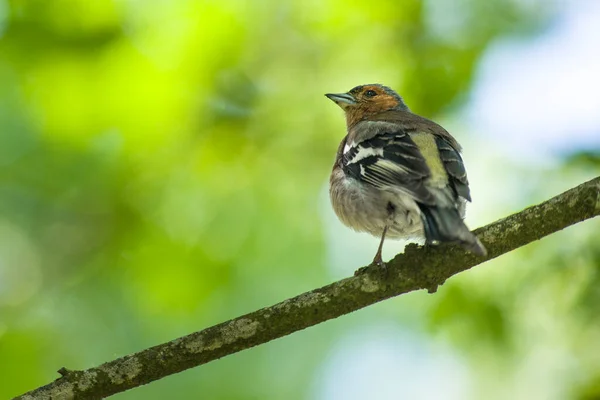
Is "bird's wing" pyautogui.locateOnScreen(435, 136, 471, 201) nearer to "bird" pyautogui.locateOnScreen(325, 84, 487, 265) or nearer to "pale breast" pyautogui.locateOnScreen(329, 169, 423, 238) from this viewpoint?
"bird" pyautogui.locateOnScreen(325, 84, 487, 265)

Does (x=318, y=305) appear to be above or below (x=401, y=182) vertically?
below

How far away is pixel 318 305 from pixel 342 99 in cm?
401

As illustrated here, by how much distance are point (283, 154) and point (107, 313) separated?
2.64m

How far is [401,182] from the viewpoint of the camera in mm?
5520

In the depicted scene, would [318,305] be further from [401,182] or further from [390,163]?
[390,163]

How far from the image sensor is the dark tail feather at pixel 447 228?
4438mm

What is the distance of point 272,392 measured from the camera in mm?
9195

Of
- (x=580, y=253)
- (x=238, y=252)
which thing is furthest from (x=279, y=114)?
(x=580, y=253)

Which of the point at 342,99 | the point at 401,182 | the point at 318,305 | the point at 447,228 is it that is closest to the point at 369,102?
the point at 342,99

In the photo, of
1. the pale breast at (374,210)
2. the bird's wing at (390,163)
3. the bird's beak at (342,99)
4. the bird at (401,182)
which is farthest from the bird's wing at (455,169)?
the bird's beak at (342,99)

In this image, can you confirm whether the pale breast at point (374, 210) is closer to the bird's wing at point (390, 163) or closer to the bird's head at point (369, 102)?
the bird's wing at point (390, 163)

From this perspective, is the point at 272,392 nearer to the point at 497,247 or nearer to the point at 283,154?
the point at 283,154

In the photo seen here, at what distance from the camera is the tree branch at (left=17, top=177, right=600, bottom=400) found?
4523 mm

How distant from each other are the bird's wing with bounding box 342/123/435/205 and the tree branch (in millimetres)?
540
